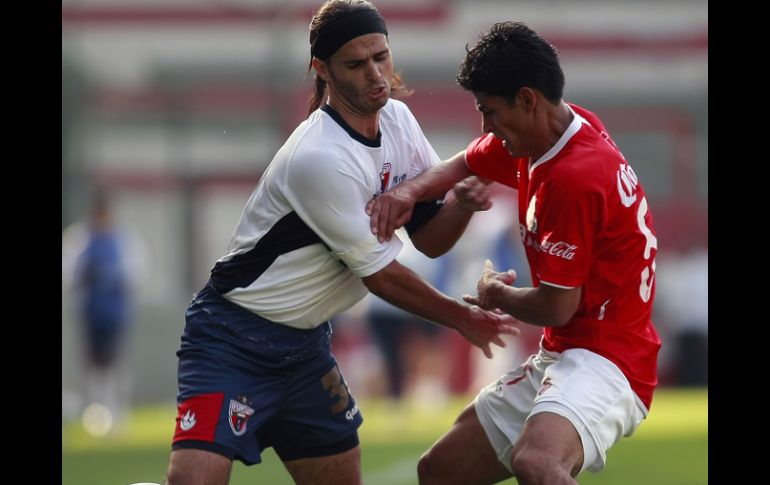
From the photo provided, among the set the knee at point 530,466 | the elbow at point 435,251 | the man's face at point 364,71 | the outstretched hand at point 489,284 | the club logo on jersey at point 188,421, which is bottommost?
the knee at point 530,466

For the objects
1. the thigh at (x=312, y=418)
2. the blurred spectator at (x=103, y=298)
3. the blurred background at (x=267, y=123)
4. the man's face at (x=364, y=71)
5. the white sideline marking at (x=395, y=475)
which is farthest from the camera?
the blurred background at (x=267, y=123)

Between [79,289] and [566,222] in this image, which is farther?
[79,289]

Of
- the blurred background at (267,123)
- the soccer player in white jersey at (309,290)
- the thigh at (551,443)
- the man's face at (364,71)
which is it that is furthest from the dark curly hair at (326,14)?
the blurred background at (267,123)

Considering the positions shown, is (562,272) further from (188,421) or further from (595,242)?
(188,421)

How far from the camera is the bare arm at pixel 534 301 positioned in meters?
5.45

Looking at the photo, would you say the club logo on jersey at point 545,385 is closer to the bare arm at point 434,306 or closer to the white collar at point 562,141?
the bare arm at point 434,306

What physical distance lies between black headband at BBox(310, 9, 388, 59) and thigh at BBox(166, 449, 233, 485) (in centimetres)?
185

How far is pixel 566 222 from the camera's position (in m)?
5.37

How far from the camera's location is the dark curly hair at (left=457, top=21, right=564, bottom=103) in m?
5.44

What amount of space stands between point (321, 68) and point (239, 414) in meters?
1.61

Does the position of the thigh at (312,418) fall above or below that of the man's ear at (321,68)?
below
